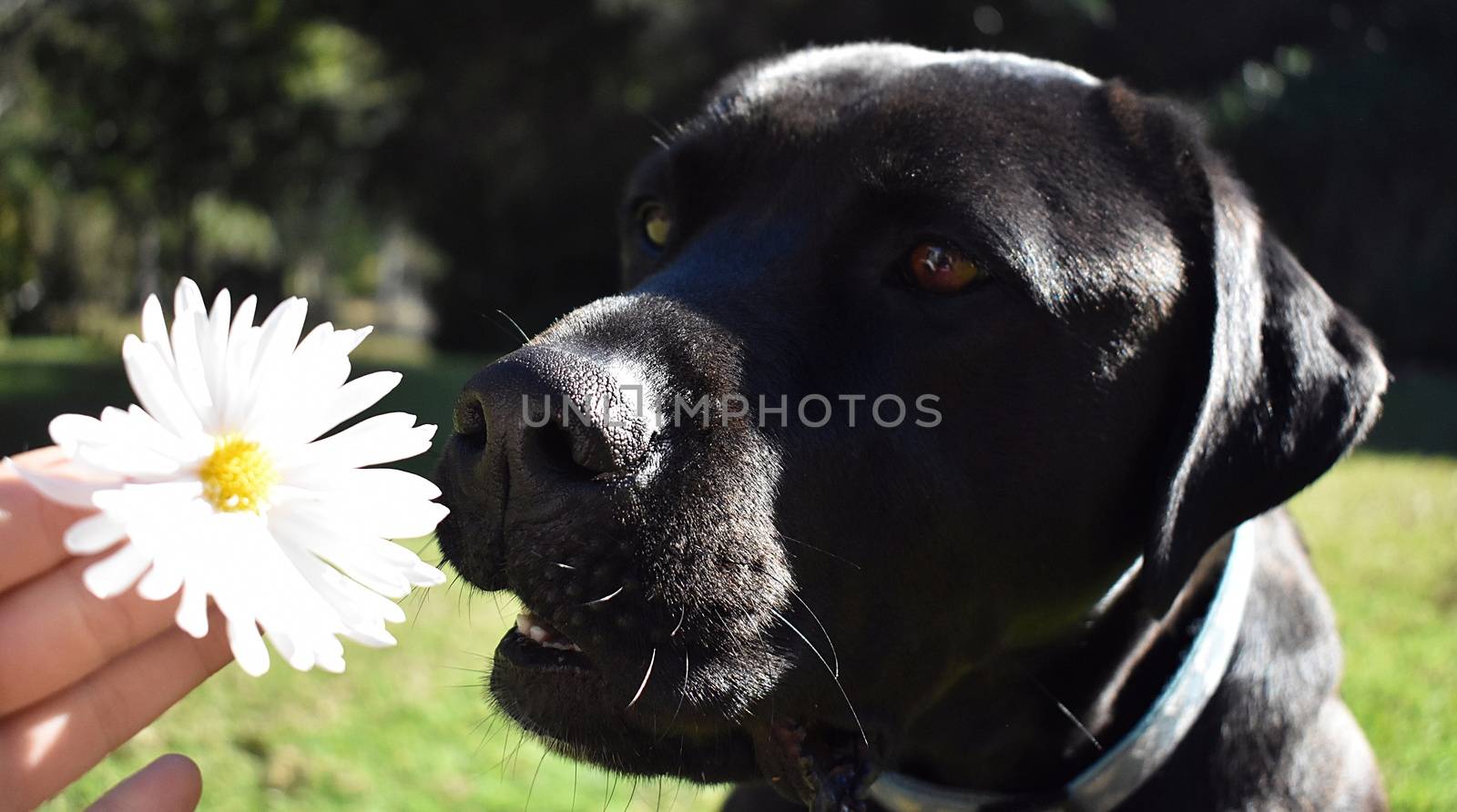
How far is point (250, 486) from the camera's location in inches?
43.1

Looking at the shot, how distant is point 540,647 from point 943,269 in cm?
101

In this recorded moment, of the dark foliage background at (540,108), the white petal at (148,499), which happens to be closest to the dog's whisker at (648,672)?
the white petal at (148,499)

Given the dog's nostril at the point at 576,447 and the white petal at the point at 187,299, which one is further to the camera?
the dog's nostril at the point at 576,447

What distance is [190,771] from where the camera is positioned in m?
1.35

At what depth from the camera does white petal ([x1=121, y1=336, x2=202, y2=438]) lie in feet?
3.36

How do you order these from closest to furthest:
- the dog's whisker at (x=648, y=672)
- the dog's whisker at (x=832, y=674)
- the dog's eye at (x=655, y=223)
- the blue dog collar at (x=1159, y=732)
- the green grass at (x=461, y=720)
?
the dog's whisker at (x=648, y=672) < the dog's whisker at (x=832, y=674) < the blue dog collar at (x=1159, y=732) < the dog's eye at (x=655, y=223) < the green grass at (x=461, y=720)

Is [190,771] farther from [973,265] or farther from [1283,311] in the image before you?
[1283,311]

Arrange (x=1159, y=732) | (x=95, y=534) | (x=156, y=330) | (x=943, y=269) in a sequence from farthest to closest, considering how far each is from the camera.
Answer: (x=1159, y=732) → (x=943, y=269) → (x=156, y=330) → (x=95, y=534)

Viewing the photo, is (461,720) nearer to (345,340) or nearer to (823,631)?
(823,631)

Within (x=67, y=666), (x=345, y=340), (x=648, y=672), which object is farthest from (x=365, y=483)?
(x=648, y=672)

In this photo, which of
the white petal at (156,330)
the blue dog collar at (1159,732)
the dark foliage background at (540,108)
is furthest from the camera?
the dark foliage background at (540,108)

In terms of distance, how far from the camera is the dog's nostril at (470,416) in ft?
5.61

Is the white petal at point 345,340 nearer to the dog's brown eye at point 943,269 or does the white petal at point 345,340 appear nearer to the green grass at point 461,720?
the green grass at point 461,720

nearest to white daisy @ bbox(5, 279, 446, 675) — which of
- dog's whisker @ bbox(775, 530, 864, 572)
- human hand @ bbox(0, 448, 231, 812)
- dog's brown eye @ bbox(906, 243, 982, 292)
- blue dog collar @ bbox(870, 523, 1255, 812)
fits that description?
human hand @ bbox(0, 448, 231, 812)
